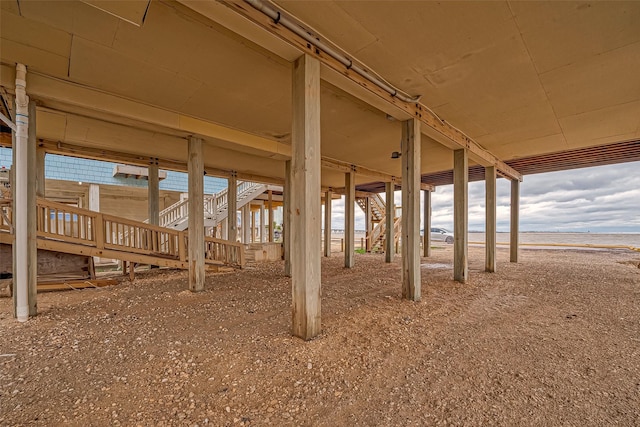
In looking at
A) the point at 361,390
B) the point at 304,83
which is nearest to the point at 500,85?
the point at 304,83

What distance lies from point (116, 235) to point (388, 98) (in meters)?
5.40

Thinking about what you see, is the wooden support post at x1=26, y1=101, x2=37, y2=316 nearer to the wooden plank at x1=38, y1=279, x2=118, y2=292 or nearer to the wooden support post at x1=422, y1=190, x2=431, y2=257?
the wooden plank at x1=38, y1=279, x2=118, y2=292

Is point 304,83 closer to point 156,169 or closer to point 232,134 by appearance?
point 232,134

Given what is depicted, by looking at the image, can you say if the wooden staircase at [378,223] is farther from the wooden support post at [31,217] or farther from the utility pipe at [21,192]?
the utility pipe at [21,192]

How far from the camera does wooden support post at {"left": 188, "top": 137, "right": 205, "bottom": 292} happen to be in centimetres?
471

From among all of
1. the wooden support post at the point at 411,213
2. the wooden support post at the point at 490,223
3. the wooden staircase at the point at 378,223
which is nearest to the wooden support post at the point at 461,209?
the wooden support post at the point at 490,223

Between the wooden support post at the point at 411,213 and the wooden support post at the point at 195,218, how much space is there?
3.54 meters

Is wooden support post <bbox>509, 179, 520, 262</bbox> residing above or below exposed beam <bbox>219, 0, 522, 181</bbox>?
below

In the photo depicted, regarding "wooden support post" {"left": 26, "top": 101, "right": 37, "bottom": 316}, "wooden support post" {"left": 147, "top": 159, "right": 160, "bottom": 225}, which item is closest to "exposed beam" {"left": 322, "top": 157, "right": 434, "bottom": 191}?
"wooden support post" {"left": 147, "top": 159, "right": 160, "bottom": 225}

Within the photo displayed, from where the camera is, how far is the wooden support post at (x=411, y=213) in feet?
13.4

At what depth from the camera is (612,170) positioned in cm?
3584

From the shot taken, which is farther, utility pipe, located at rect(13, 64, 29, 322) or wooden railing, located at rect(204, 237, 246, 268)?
wooden railing, located at rect(204, 237, 246, 268)

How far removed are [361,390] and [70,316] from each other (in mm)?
3779

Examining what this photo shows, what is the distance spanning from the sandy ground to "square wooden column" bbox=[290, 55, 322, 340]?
0.31m
